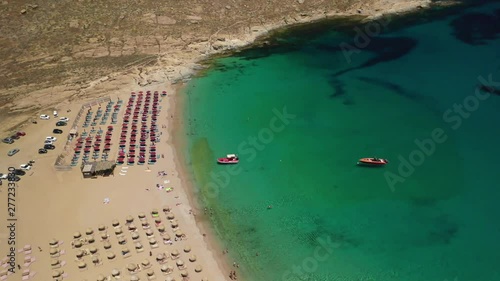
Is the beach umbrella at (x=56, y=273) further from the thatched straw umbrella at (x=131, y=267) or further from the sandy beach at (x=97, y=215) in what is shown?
the thatched straw umbrella at (x=131, y=267)

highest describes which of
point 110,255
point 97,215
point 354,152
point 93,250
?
point 97,215

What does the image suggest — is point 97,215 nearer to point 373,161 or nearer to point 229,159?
point 229,159

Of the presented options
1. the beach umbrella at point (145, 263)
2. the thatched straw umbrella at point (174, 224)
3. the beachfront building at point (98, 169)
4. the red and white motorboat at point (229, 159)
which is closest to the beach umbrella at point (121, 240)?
the beach umbrella at point (145, 263)

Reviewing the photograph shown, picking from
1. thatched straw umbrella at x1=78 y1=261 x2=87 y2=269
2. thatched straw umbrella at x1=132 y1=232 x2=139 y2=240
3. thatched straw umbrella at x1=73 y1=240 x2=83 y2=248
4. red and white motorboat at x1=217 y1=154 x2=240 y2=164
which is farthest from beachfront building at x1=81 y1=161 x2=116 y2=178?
thatched straw umbrella at x1=78 y1=261 x2=87 y2=269

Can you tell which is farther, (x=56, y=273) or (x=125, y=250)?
(x=125, y=250)

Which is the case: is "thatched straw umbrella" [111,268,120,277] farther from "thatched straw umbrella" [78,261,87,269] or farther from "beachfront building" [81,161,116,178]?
"beachfront building" [81,161,116,178]

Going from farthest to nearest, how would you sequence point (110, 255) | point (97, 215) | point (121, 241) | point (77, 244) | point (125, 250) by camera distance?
point (97, 215)
point (121, 241)
point (77, 244)
point (125, 250)
point (110, 255)

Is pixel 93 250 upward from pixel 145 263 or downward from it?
upward

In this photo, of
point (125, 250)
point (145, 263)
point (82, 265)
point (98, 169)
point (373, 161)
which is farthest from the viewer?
point (373, 161)

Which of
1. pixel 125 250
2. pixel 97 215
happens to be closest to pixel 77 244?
pixel 97 215
